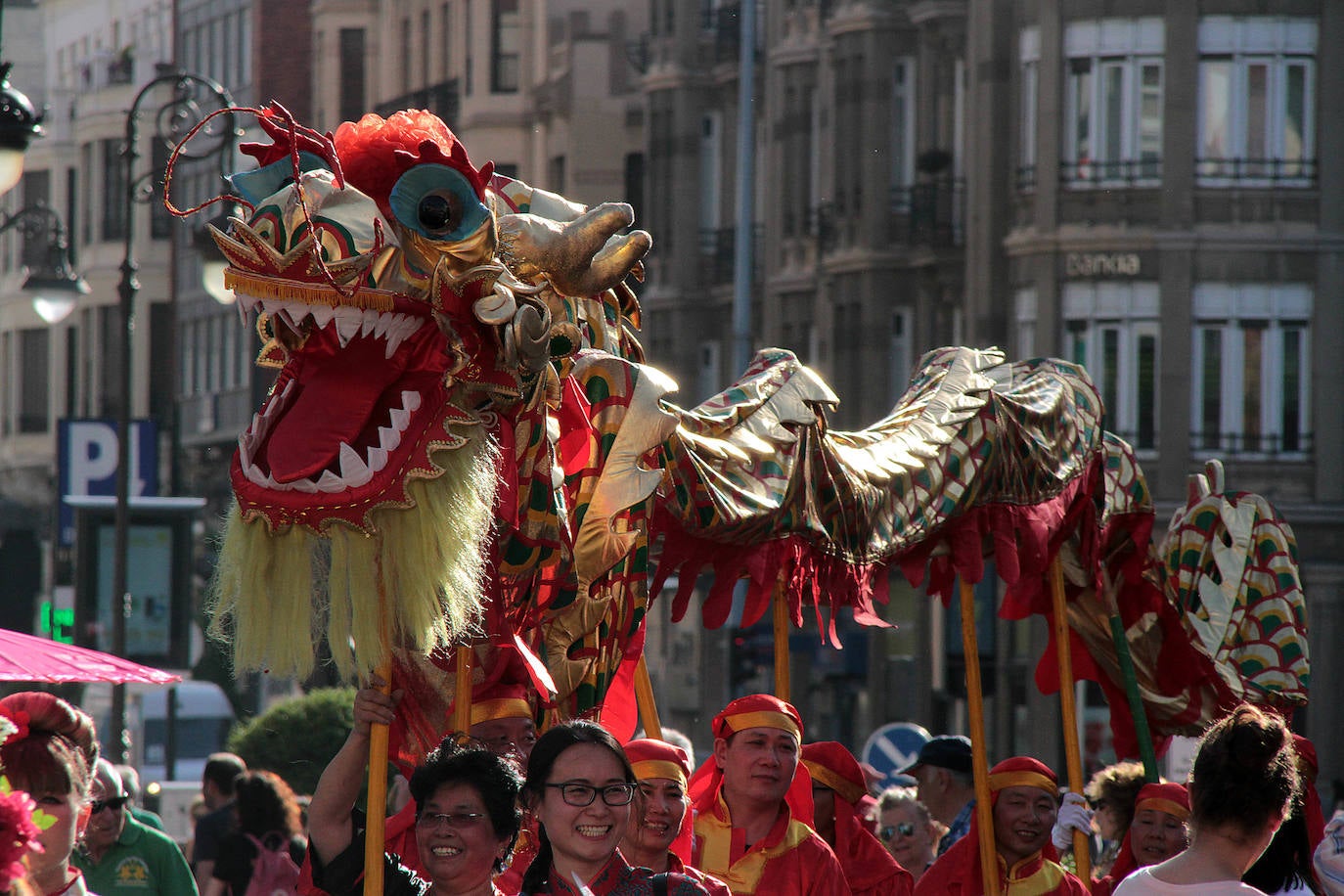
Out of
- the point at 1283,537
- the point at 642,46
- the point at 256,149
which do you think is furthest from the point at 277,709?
the point at 642,46

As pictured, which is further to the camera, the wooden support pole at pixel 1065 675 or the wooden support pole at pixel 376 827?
the wooden support pole at pixel 1065 675

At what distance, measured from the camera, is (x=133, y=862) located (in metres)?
7.68

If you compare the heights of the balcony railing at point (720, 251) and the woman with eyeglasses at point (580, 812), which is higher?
the balcony railing at point (720, 251)

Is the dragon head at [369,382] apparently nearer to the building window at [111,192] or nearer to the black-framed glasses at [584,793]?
the black-framed glasses at [584,793]

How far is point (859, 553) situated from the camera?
26.9 ft

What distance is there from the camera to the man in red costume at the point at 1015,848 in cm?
818

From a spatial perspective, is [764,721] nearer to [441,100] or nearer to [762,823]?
[762,823]

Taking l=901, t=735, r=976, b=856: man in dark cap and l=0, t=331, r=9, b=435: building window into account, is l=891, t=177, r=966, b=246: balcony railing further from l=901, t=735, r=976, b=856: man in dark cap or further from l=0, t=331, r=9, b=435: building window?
l=0, t=331, r=9, b=435: building window

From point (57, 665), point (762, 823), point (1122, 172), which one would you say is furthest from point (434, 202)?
point (1122, 172)

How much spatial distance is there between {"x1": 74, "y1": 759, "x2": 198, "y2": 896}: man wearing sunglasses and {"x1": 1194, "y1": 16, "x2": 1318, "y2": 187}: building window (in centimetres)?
2078

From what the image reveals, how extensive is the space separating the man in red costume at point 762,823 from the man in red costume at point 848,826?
82 cm

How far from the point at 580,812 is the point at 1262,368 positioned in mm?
22059

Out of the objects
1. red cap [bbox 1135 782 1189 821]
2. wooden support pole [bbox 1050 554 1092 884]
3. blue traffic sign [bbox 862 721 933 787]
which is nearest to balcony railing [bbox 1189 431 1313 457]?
blue traffic sign [bbox 862 721 933 787]

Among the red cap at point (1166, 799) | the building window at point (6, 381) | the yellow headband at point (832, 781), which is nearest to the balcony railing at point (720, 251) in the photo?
the building window at point (6, 381)
